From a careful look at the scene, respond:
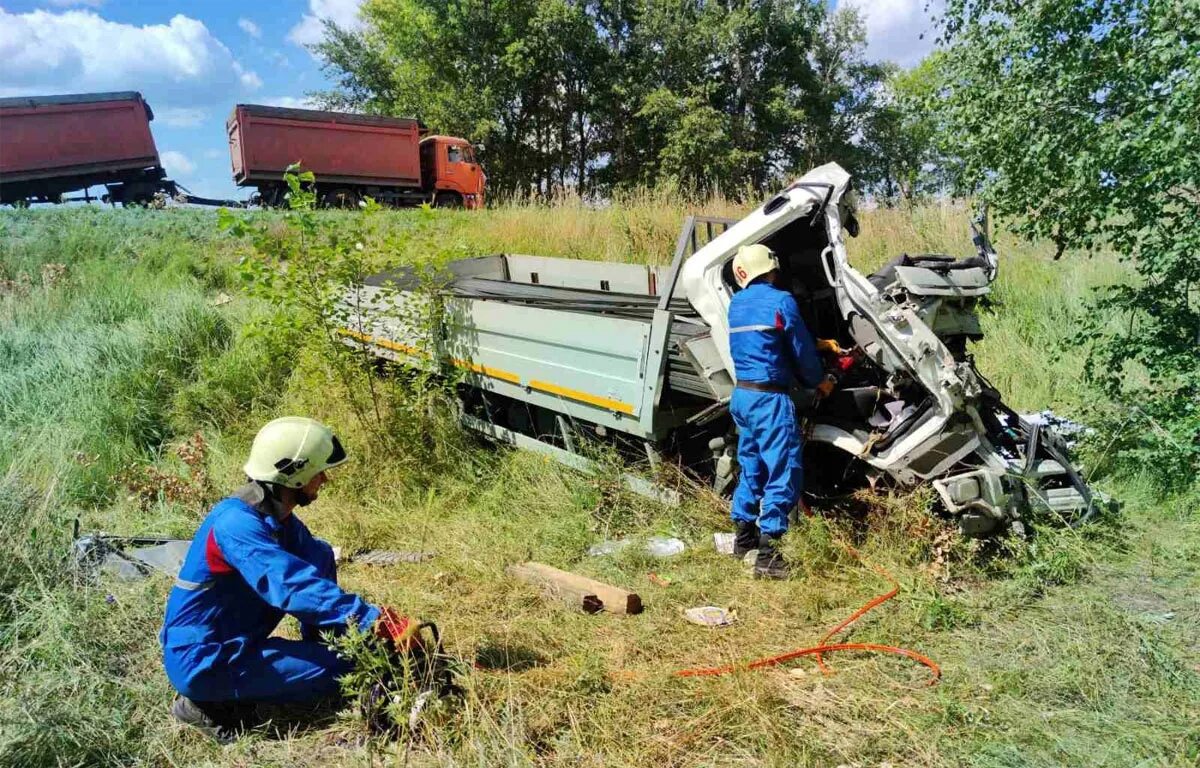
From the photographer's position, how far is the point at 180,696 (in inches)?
122

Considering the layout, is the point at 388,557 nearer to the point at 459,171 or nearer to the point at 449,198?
the point at 459,171

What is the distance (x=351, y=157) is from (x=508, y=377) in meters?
18.6

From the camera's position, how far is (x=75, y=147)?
19.8 metres

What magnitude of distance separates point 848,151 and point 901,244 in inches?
876

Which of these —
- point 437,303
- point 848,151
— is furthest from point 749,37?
point 437,303

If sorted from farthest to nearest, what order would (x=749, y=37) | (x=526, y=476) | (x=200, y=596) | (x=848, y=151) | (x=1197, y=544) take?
(x=848, y=151), (x=749, y=37), (x=526, y=476), (x=1197, y=544), (x=200, y=596)

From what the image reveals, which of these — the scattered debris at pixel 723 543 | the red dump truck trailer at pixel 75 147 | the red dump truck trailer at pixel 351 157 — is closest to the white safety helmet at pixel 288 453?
the scattered debris at pixel 723 543

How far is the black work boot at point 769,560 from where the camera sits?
4242mm

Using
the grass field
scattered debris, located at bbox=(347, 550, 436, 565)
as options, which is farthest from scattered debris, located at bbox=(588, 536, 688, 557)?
scattered debris, located at bbox=(347, 550, 436, 565)

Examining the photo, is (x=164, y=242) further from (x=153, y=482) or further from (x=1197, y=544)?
(x=1197, y=544)

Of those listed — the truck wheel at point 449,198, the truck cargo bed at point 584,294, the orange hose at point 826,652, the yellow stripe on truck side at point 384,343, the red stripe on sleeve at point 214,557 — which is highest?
the truck cargo bed at point 584,294

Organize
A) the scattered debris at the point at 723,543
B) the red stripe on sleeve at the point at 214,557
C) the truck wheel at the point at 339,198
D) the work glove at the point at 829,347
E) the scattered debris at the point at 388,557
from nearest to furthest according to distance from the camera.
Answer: the red stripe on sleeve at the point at 214,557 → the work glove at the point at 829,347 → the scattered debris at the point at 723,543 → the scattered debris at the point at 388,557 → the truck wheel at the point at 339,198

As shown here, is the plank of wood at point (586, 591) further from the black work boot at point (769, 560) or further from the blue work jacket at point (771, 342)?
the blue work jacket at point (771, 342)

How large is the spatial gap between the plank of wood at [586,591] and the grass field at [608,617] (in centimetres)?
8
